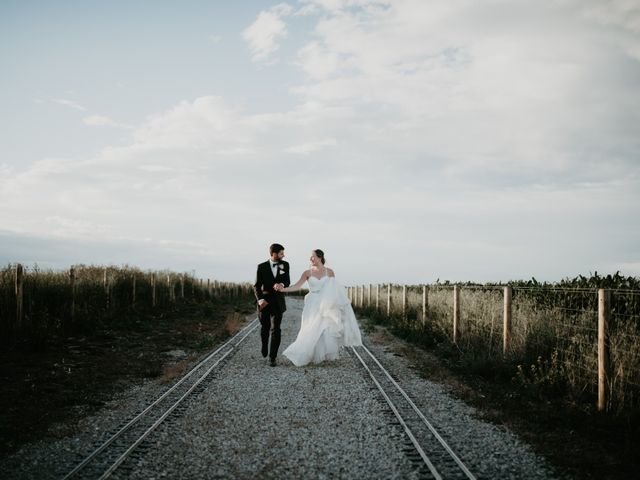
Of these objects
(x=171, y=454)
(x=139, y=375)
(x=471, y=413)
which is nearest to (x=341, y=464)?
(x=171, y=454)

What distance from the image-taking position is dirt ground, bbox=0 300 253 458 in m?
6.88

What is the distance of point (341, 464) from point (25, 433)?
4.30 metres

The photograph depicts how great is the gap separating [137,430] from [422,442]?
3.66 m

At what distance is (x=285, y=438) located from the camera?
231 inches

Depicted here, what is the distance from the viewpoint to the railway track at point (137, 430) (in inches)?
191

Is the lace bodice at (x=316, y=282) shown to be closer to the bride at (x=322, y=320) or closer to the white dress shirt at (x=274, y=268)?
the bride at (x=322, y=320)

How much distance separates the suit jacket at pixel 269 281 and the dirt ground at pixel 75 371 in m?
2.46

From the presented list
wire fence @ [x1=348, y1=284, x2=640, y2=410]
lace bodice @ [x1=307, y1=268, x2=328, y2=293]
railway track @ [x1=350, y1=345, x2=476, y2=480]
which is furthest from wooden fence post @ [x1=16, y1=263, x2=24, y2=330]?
wire fence @ [x1=348, y1=284, x2=640, y2=410]

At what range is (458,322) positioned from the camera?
13234 millimetres

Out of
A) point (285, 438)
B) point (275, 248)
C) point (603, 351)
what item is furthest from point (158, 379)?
point (603, 351)

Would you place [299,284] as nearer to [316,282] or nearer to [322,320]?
[316,282]

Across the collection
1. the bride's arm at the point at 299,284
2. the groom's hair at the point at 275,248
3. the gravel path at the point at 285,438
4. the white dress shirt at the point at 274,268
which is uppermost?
the groom's hair at the point at 275,248

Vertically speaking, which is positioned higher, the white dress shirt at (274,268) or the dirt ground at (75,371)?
the white dress shirt at (274,268)

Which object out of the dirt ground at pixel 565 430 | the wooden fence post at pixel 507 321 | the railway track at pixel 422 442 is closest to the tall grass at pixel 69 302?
the railway track at pixel 422 442
